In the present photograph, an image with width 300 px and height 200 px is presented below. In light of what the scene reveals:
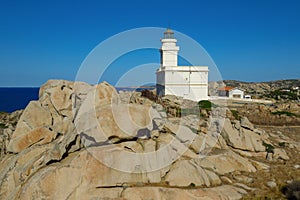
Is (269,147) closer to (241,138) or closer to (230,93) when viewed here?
(241,138)

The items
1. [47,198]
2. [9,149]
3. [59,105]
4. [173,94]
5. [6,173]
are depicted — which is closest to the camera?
[47,198]

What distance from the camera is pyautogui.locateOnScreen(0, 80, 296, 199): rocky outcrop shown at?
468 inches

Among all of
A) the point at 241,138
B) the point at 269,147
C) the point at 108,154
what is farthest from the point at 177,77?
the point at 108,154

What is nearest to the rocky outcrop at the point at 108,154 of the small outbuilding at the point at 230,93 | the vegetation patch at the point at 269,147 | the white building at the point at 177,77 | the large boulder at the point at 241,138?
the large boulder at the point at 241,138

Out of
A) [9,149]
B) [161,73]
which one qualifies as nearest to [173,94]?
[161,73]

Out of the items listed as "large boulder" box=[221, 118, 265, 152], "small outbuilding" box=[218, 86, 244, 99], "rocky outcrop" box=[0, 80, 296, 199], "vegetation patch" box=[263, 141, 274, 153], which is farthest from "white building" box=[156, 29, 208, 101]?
"rocky outcrop" box=[0, 80, 296, 199]

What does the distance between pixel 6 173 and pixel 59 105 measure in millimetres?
4843

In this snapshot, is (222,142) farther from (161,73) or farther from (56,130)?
(161,73)

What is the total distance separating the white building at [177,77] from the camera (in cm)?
3994

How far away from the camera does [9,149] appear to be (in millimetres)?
15500

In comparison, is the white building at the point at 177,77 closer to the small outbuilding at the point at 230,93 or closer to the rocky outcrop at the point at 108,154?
the small outbuilding at the point at 230,93

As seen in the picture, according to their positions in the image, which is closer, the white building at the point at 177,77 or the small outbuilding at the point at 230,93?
the white building at the point at 177,77

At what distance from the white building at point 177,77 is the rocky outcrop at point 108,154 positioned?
21.9 meters

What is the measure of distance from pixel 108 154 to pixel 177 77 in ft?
93.3
